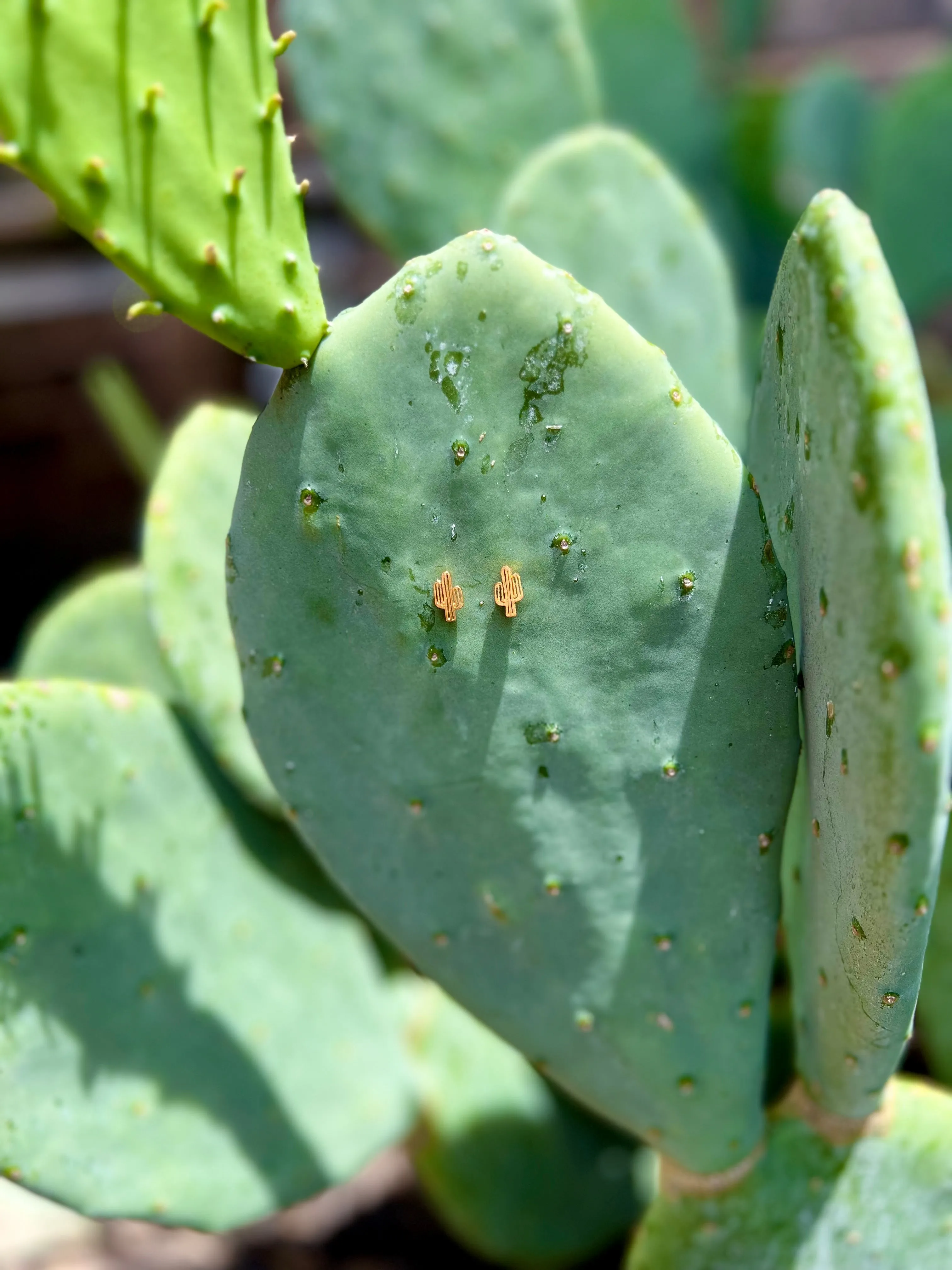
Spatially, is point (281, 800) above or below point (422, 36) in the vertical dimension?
below

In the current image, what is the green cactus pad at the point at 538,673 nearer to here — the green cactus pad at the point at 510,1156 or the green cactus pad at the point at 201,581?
the green cactus pad at the point at 201,581

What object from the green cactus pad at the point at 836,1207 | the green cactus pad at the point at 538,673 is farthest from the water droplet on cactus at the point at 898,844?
the green cactus pad at the point at 836,1207

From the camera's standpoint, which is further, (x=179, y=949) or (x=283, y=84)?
(x=283, y=84)

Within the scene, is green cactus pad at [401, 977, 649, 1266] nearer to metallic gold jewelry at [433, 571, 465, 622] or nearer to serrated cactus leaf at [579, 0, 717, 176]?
metallic gold jewelry at [433, 571, 465, 622]

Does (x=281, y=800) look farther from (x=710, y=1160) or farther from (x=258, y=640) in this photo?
(x=710, y=1160)

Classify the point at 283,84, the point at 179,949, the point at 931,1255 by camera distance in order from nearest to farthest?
the point at 931,1255, the point at 179,949, the point at 283,84

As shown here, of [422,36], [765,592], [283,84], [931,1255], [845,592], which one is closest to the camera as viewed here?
[845,592]

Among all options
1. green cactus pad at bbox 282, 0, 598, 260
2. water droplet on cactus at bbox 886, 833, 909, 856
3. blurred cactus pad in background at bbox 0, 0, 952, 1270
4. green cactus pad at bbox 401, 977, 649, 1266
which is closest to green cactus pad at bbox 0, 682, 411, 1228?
blurred cactus pad in background at bbox 0, 0, 952, 1270

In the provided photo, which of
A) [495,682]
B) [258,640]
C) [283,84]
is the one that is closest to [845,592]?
[495,682]

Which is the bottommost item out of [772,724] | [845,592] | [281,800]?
[281,800]
